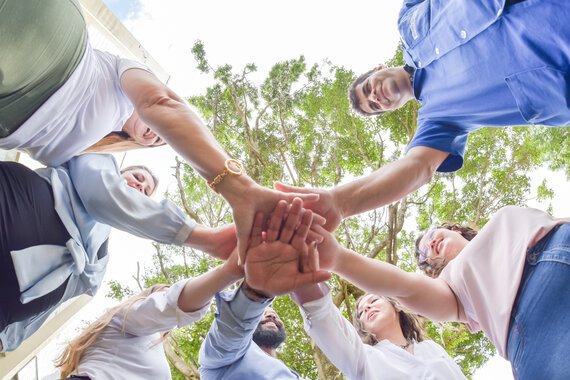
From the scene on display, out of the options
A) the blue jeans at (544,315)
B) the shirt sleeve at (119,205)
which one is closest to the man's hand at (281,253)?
the shirt sleeve at (119,205)

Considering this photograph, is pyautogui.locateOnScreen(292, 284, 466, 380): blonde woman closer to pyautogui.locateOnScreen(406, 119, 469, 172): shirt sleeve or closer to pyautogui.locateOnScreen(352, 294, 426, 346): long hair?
pyautogui.locateOnScreen(352, 294, 426, 346): long hair

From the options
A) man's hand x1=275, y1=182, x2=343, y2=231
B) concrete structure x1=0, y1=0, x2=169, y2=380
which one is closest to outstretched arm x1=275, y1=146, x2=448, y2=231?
man's hand x1=275, y1=182, x2=343, y2=231

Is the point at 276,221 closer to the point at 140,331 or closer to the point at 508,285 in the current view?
the point at 508,285

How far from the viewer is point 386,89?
3.06m

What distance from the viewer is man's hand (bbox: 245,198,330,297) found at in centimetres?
194

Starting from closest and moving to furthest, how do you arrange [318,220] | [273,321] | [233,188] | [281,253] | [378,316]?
[233,188]
[281,253]
[318,220]
[378,316]
[273,321]

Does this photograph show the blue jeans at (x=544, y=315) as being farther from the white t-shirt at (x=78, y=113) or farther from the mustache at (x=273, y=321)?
the mustache at (x=273, y=321)

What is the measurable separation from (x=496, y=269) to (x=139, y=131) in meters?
2.14

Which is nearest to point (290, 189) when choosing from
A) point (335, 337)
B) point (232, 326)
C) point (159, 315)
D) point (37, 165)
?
point (232, 326)

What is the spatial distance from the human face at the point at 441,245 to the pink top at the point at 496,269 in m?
0.95

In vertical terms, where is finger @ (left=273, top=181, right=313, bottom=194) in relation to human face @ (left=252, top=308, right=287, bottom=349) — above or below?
above

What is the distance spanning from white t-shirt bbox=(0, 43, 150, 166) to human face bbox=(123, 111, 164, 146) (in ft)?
0.43

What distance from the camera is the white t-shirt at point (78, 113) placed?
5.25 feet

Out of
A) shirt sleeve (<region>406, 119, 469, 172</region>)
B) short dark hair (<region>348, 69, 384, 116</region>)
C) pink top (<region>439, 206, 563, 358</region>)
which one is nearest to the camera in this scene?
pink top (<region>439, 206, 563, 358</region>)
